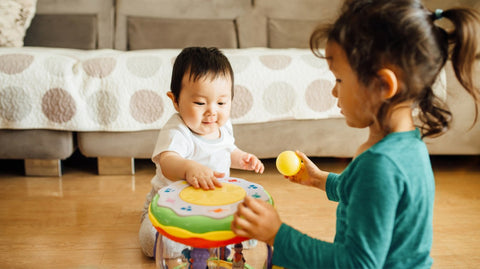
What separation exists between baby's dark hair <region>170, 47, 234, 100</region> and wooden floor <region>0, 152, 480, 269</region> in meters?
0.45

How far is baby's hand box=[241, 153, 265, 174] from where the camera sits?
3.17 feet

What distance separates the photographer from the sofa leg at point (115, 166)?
1.49 meters

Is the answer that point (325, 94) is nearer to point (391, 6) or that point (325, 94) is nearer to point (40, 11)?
point (391, 6)

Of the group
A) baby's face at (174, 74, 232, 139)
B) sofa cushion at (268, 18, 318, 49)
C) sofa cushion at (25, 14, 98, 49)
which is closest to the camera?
baby's face at (174, 74, 232, 139)

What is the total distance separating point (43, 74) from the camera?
1.34m

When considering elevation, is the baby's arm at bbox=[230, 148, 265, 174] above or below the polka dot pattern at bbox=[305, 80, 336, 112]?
below

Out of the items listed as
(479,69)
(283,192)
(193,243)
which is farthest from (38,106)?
(479,69)

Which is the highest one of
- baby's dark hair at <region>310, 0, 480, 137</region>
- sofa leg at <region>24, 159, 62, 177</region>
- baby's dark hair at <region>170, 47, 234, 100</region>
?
baby's dark hair at <region>310, 0, 480, 137</region>

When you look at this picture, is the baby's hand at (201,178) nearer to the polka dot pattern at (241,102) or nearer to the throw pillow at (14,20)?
the polka dot pattern at (241,102)

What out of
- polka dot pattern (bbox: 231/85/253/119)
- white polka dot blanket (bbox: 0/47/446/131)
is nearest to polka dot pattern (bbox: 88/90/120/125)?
white polka dot blanket (bbox: 0/47/446/131)

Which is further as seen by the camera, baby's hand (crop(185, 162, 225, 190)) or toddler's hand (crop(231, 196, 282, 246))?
baby's hand (crop(185, 162, 225, 190))

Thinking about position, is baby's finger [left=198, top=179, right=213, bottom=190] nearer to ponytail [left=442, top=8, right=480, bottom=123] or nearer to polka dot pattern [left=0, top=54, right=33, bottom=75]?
ponytail [left=442, top=8, right=480, bottom=123]

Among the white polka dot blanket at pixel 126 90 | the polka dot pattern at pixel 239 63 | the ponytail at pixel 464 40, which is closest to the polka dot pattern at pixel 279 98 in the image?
the white polka dot blanket at pixel 126 90

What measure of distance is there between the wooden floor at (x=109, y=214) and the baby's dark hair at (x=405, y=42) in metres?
0.58
